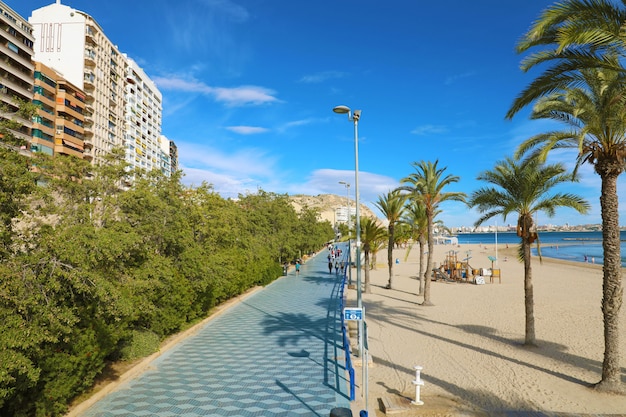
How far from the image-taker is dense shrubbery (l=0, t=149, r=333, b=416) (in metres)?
6.85

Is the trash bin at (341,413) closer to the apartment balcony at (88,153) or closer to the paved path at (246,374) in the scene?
the paved path at (246,374)

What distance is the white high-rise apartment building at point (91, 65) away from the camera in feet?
220

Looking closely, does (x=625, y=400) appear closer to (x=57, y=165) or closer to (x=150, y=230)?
(x=150, y=230)

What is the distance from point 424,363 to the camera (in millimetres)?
13242

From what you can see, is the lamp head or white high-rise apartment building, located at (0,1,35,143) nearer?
the lamp head

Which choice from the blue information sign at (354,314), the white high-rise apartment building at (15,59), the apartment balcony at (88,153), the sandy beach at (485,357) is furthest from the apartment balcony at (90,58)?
the blue information sign at (354,314)

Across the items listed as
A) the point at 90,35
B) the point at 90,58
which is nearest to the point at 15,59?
the point at 90,58

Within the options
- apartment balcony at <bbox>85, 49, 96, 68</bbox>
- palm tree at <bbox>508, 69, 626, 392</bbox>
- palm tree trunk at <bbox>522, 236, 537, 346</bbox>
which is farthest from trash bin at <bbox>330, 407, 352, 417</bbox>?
apartment balcony at <bbox>85, 49, 96, 68</bbox>

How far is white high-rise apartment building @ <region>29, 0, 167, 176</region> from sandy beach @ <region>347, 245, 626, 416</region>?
5359cm

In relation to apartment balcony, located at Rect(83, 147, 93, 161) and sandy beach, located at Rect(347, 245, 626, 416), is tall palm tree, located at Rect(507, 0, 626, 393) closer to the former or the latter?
sandy beach, located at Rect(347, 245, 626, 416)

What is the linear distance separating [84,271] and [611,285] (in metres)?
12.3

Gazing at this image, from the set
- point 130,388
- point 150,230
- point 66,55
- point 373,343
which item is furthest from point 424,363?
point 66,55

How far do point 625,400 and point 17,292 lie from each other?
13077mm

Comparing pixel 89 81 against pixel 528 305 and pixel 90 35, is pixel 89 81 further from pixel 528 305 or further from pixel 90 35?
pixel 528 305
